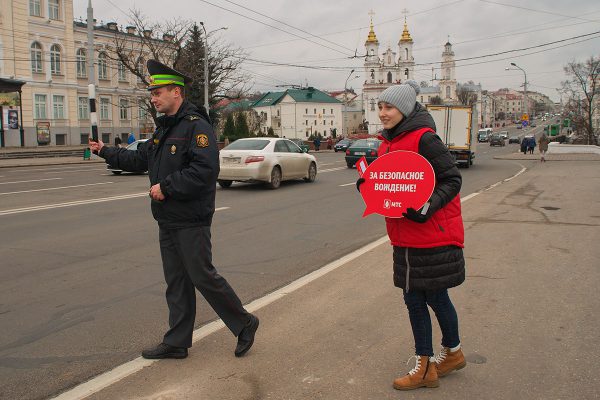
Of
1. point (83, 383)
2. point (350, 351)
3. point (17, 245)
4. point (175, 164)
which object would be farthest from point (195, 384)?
point (17, 245)

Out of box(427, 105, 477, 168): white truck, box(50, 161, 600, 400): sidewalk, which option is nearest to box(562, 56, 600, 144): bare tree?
box(427, 105, 477, 168): white truck

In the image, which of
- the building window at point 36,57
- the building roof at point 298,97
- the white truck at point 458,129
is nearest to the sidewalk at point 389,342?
the white truck at point 458,129

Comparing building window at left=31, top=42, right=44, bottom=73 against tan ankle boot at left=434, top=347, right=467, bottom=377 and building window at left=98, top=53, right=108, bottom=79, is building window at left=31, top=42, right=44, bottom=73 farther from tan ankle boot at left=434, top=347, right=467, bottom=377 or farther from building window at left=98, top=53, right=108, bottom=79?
tan ankle boot at left=434, top=347, right=467, bottom=377

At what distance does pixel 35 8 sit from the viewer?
1884 inches

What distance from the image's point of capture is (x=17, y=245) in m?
7.89

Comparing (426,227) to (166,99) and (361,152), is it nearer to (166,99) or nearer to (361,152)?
(166,99)

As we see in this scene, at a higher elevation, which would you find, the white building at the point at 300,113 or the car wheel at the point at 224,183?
the white building at the point at 300,113

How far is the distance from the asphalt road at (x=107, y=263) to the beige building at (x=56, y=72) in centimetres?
3524

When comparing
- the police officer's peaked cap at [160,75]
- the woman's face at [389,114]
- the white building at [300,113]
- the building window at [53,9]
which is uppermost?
the building window at [53,9]

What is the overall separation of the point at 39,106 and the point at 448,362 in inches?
2039

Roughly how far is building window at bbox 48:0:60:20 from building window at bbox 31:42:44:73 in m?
3.18

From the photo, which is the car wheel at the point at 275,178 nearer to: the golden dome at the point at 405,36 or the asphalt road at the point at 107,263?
the asphalt road at the point at 107,263

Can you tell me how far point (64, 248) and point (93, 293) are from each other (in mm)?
2417

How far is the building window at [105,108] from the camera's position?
56.0 metres
